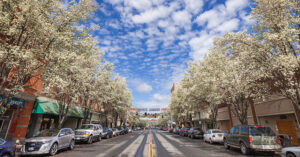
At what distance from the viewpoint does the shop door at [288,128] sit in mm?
13969

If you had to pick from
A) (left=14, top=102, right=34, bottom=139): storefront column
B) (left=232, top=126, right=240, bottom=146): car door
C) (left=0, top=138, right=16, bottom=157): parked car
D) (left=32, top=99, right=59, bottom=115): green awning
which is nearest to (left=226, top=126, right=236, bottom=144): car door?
(left=232, top=126, right=240, bottom=146): car door

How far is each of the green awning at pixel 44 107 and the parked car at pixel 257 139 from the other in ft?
58.8

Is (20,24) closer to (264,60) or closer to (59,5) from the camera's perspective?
(59,5)

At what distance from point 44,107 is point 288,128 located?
24.7 m

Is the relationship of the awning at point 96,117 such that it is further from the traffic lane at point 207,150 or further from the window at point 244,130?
the window at point 244,130

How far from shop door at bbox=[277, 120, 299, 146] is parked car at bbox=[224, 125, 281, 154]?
7463 millimetres

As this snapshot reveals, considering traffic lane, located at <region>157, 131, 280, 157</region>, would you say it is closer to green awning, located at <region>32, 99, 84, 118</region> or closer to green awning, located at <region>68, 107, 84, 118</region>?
green awning, located at <region>32, 99, 84, 118</region>

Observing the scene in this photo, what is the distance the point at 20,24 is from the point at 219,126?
110 feet

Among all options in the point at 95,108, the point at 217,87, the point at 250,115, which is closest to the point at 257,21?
the point at 217,87

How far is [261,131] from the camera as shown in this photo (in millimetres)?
9523

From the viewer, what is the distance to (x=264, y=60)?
10.5 m

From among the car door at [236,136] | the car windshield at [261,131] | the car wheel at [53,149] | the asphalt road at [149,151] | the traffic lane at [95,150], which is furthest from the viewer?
the car door at [236,136]

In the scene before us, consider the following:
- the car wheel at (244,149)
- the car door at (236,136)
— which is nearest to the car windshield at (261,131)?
the car wheel at (244,149)

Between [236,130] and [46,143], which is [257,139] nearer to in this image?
[236,130]
